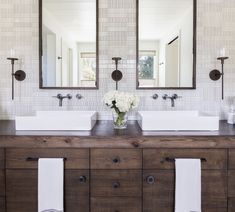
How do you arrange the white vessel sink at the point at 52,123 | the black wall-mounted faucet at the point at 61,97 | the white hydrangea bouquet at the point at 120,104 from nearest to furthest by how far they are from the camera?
1. the white vessel sink at the point at 52,123
2. the white hydrangea bouquet at the point at 120,104
3. the black wall-mounted faucet at the point at 61,97

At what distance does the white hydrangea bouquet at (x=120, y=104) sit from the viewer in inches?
77.5

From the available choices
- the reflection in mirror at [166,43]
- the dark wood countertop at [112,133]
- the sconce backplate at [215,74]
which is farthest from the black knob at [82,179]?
the sconce backplate at [215,74]

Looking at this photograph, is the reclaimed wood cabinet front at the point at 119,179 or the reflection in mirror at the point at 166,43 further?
the reflection in mirror at the point at 166,43

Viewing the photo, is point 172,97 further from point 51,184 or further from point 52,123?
point 51,184

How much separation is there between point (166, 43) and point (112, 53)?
0.51m

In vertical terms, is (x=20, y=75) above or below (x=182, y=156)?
above

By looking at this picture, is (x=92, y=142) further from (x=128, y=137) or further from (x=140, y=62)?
(x=140, y=62)

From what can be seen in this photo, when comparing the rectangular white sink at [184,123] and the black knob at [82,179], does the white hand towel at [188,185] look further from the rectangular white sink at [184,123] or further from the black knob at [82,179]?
the black knob at [82,179]

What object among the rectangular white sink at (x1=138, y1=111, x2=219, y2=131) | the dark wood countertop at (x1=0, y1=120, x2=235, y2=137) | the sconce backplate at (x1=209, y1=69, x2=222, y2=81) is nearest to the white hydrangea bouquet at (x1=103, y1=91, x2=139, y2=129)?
the dark wood countertop at (x1=0, y1=120, x2=235, y2=137)

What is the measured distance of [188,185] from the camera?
173 cm

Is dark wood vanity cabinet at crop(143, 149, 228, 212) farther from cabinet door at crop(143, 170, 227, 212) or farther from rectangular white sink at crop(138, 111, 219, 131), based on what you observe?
rectangular white sink at crop(138, 111, 219, 131)

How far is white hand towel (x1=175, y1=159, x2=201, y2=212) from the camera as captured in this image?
1.72 meters

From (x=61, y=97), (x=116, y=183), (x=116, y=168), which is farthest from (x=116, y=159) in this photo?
(x=61, y=97)

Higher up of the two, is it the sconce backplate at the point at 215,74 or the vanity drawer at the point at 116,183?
the sconce backplate at the point at 215,74
